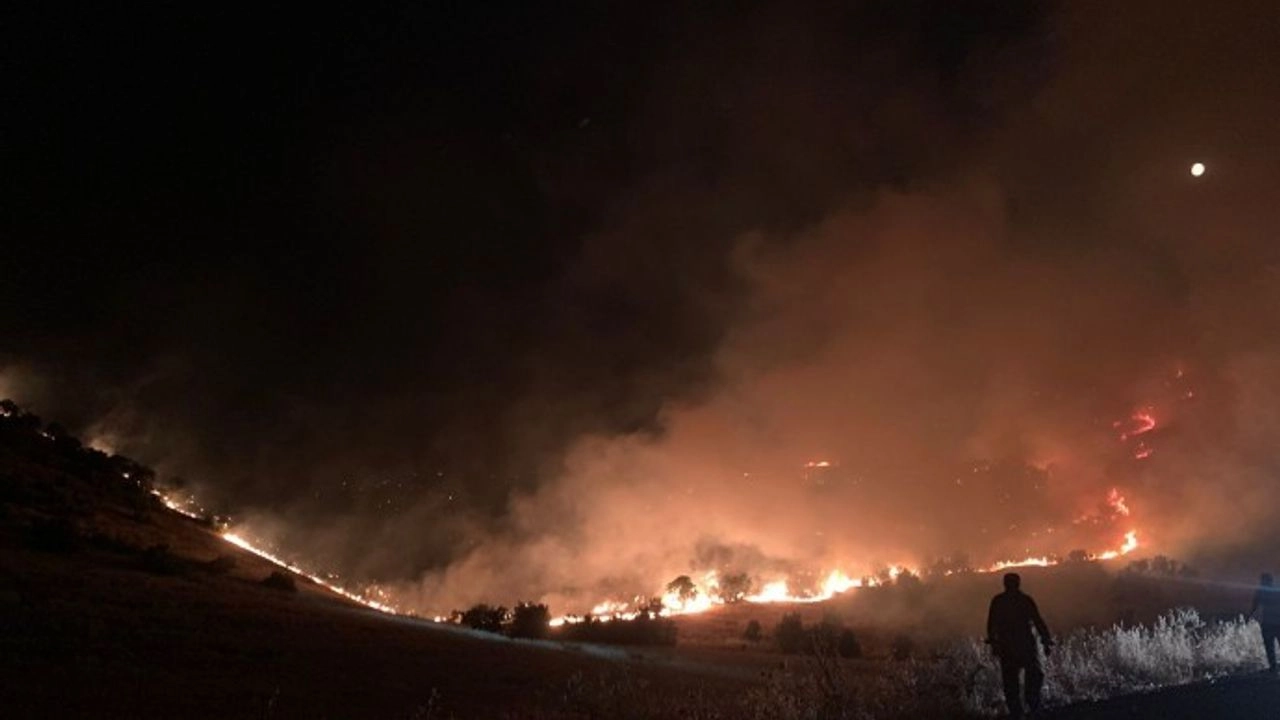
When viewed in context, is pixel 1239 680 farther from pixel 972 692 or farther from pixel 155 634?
pixel 155 634

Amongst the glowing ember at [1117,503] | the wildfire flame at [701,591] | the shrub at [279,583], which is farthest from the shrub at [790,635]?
the glowing ember at [1117,503]

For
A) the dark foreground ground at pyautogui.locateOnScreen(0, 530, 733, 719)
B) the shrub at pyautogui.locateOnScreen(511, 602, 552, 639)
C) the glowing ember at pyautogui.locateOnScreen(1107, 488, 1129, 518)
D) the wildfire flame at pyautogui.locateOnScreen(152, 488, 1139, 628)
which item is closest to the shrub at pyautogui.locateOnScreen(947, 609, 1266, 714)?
the dark foreground ground at pyautogui.locateOnScreen(0, 530, 733, 719)

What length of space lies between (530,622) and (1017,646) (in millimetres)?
19202

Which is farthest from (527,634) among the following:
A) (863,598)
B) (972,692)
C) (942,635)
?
(972,692)

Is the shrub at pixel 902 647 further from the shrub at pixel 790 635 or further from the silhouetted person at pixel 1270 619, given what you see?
the silhouetted person at pixel 1270 619

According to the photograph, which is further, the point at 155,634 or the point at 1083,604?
the point at 1083,604

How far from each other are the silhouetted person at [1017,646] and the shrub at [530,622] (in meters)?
18.1

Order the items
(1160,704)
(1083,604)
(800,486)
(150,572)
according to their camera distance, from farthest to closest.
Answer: (800,486) < (1083,604) < (150,572) < (1160,704)

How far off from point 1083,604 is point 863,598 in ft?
27.6

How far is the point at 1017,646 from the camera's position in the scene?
1023cm

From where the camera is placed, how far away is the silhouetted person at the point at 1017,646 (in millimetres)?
10094

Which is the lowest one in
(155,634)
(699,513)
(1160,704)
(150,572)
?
(1160,704)

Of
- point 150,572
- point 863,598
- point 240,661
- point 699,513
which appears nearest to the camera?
point 240,661

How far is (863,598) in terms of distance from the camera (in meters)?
35.4
